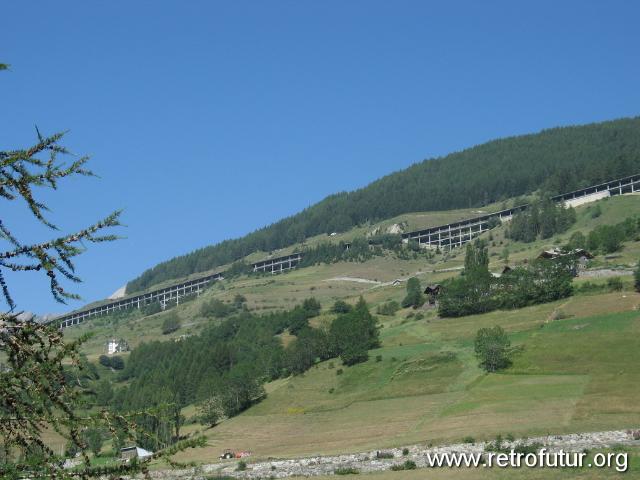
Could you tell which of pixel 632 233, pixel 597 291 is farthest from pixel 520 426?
pixel 632 233

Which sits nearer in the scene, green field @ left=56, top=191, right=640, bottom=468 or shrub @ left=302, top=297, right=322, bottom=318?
green field @ left=56, top=191, right=640, bottom=468

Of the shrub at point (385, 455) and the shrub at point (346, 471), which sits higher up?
the shrub at point (346, 471)

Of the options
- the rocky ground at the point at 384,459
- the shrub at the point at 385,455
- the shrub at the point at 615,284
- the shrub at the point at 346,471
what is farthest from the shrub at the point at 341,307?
the shrub at the point at 346,471

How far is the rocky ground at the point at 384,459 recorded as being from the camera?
208 ft

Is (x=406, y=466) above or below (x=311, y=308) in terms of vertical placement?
below

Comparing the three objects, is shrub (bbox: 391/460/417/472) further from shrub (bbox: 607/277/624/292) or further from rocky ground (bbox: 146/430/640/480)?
shrub (bbox: 607/277/624/292)

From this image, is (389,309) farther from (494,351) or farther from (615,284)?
(494,351)

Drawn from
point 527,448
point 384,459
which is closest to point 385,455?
point 384,459

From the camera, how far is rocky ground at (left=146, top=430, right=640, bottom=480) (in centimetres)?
6353

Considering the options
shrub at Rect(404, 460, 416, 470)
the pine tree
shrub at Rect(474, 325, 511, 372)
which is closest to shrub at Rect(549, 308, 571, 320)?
shrub at Rect(474, 325, 511, 372)

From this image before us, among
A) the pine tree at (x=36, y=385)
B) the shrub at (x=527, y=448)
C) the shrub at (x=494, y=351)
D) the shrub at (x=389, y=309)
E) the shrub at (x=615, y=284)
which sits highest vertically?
the pine tree at (x=36, y=385)

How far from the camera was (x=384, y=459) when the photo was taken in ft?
229

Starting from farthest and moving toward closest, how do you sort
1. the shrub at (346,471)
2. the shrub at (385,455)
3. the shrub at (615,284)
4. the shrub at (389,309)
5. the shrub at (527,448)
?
the shrub at (389,309)
the shrub at (615,284)
the shrub at (385,455)
the shrub at (346,471)
the shrub at (527,448)

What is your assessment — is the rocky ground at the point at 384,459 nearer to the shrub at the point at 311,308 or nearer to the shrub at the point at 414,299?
the shrub at the point at 414,299
